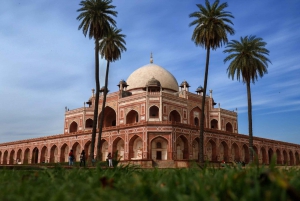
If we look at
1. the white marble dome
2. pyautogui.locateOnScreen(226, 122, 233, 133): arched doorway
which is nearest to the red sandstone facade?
the white marble dome

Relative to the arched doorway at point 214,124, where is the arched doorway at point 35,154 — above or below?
below

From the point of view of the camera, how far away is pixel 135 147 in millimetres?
38594

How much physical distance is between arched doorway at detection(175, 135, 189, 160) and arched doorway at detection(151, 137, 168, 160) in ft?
5.43

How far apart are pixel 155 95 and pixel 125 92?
729cm

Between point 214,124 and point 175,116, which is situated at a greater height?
point 175,116

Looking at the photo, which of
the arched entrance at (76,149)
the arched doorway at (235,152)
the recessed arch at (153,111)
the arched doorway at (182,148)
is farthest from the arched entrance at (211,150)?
the arched entrance at (76,149)

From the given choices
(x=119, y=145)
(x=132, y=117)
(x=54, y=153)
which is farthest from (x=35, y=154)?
(x=132, y=117)

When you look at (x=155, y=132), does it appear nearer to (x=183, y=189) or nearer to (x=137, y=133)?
(x=137, y=133)

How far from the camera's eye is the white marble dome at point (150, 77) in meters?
50.0

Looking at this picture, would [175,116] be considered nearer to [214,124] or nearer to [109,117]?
[214,124]

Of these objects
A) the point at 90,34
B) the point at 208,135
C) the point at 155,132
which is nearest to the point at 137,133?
the point at 155,132

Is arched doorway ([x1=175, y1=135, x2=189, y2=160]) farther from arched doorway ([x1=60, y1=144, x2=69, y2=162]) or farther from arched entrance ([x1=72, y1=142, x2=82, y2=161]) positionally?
arched doorway ([x1=60, y1=144, x2=69, y2=162])

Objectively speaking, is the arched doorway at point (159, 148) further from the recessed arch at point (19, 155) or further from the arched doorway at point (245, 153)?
the recessed arch at point (19, 155)

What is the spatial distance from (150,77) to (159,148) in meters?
15.6
